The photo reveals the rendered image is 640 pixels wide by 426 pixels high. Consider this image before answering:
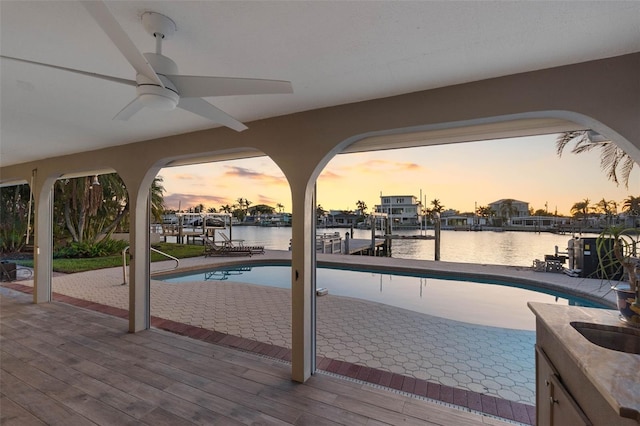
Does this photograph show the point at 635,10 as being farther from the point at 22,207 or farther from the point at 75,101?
the point at 22,207

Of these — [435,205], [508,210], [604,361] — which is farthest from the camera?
[435,205]

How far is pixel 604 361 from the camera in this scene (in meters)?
1.14

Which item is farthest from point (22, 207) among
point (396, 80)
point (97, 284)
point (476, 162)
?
point (476, 162)

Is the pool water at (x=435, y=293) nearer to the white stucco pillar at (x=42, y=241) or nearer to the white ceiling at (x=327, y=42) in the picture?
the white stucco pillar at (x=42, y=241)

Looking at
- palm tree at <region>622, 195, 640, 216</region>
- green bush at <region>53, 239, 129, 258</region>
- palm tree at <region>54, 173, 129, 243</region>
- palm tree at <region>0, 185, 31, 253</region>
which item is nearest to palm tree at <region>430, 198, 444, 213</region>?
palm tree at <region>54, 173, 129, 243</region>

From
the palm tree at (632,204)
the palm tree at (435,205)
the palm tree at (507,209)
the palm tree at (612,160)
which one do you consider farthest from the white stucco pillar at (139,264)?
the palm tree at (435,205)

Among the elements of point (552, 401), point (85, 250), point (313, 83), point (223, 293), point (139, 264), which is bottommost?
point (223, 293)

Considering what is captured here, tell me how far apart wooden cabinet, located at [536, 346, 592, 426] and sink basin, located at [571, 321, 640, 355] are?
0.25 meters

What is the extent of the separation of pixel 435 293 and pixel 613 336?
18.7 ft

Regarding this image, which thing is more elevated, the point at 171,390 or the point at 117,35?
the point at 117,35

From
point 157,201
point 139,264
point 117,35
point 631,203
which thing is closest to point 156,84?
point 117,35

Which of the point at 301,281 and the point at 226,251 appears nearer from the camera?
the point at 301,281

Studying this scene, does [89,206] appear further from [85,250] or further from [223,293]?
[223,293]

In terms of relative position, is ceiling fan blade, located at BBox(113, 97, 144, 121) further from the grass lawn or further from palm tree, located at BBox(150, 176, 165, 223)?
palm tree, located at BBox(150, 176, 165, 223)
